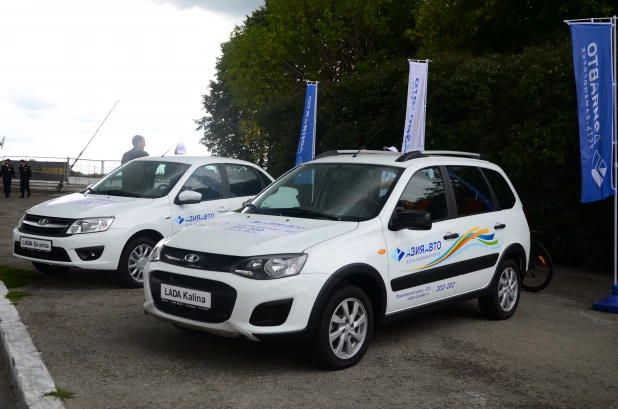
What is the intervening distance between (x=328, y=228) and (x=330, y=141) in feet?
44.6

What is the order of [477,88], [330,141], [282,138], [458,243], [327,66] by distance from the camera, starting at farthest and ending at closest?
1. [327,66]
2. [282,138]
3. [330,141]
4. [477,88]
5. [458,243]

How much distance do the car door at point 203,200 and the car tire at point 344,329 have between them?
4.20 metres

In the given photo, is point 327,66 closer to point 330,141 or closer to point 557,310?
point 330,141

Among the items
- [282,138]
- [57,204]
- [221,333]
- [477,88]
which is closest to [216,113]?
[282,138]

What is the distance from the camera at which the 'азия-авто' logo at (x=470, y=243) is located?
7168 mm

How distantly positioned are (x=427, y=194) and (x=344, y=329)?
5.84 ft

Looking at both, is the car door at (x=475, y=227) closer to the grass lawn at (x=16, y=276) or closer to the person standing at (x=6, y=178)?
the grass lawn at (x=16, y=276)

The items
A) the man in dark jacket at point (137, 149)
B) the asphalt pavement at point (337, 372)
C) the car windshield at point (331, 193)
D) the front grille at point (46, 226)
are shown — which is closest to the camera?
the asphalt pavement at point (337, 372)

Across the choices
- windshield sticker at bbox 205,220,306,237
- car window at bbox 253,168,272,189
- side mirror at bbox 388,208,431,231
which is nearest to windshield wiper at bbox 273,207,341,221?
windshield sticker at bbox 205,220,306,237

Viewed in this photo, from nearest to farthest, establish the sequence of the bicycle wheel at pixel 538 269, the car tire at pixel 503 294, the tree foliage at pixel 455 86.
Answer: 1. the car tire at pixel 503 294
2. the bicycle wheel at pixel 538 269
3. the tree foliage at pixel 455 86

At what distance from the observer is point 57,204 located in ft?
31.8

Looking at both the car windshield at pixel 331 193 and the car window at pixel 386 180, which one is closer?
the car windshield at pixel 331 193

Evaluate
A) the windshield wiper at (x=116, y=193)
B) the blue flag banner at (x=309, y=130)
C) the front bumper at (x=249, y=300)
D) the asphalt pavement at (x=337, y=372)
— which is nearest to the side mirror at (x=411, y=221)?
the front bumper at (x=249, y=300)

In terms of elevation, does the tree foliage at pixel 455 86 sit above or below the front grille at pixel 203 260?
above
